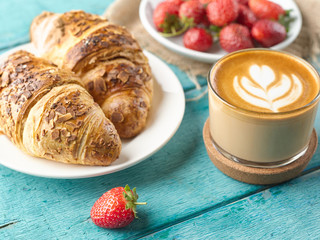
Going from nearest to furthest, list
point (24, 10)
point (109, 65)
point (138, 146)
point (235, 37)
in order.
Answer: point (138, 146)
point (109, 65)
point (235, 37)
point (24, 10)

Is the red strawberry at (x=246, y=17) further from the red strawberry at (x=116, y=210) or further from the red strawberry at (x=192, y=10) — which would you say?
the red strawberry at (x=116, y=210)

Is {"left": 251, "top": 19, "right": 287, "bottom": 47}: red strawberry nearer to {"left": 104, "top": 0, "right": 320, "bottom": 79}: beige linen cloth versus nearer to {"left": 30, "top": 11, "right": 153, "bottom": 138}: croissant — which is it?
{"left": 104, "top": 0, "right": 320, "bottom": 79}: beige linen cloth

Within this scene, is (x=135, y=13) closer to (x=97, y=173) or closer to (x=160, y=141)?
(x=160, y=141)

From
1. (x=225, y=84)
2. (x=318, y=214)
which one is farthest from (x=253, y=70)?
(x=318, y=214)

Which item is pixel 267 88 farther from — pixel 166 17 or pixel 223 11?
pixel 166 17

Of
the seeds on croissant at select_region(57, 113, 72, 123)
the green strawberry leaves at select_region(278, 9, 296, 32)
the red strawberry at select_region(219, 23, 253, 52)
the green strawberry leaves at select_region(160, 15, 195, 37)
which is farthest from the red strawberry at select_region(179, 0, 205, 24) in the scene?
the seeds on croissant at select_region(57, 113, 72, 123)

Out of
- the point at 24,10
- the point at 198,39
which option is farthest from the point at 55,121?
the point at 24,10

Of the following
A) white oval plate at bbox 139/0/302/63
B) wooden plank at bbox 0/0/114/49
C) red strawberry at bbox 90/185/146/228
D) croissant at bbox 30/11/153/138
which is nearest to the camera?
red strawberry at bbox 90/185/146/228
